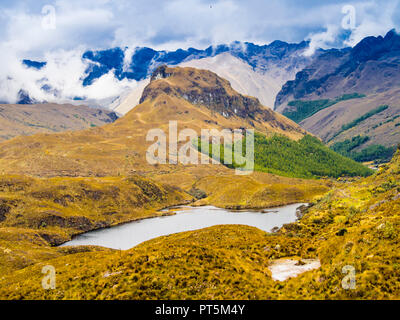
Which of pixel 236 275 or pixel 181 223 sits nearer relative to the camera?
pixel 236 275

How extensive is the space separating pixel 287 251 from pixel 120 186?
131739 mm

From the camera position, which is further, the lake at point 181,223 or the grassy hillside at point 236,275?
the lake at point 181,223

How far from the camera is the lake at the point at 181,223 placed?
4277 inches

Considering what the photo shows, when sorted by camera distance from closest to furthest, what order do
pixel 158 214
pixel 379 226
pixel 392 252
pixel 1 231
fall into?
pixel 392 252
pixel 379 226
pixel 1 231
pixel 158 214

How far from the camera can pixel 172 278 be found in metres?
28.0

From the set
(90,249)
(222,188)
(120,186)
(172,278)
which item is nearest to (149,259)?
(172,278)

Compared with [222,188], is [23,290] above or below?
below

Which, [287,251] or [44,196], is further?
[44,196]

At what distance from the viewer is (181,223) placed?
133 metres

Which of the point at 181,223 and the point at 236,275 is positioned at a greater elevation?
the point at 181,223

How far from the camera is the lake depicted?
356ft

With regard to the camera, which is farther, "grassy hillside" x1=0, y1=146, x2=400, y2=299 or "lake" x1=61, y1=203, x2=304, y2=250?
"lake" x1=61, y1=203, x2=304, y2=250

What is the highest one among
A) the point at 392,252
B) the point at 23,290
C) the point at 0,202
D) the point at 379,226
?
the point at 0,202
